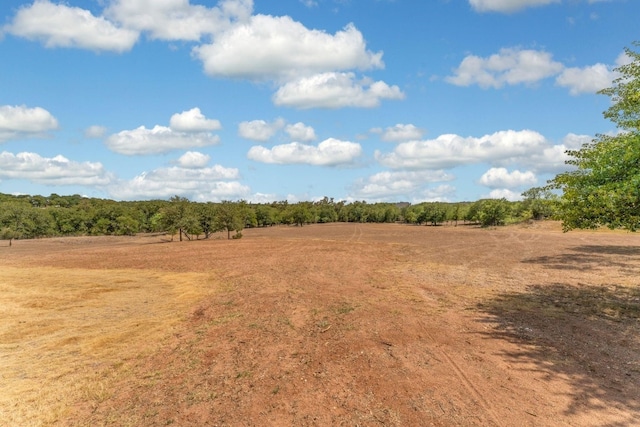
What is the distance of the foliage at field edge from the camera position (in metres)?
70.8

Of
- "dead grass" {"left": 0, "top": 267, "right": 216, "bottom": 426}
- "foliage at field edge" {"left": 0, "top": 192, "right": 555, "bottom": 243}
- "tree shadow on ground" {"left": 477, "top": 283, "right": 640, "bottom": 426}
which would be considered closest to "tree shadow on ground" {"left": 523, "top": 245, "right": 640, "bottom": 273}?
"foliage at field edge" {"left": 0, "top": 192, "right": 555, "bottom": 243}

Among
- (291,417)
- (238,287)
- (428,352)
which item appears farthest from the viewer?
(238,287)

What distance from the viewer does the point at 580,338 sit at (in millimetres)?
13188

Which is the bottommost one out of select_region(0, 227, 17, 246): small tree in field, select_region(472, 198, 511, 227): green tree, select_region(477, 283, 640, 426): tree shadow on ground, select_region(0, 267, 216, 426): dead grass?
select_region(0, 267, 216, 426): dead grass

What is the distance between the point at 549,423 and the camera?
26.8ft

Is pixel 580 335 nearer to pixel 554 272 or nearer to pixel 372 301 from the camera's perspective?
pixel 372 301

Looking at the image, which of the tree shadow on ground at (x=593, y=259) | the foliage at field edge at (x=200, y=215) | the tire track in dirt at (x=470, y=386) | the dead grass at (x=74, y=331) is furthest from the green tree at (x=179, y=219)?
the tire track in dirt at (x=470, y=386)

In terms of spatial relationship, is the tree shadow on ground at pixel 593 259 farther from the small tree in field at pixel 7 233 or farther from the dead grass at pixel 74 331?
the small tree in field at pixel 7 233

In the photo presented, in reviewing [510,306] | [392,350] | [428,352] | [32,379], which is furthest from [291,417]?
[510,306]

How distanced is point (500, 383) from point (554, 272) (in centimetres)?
2250

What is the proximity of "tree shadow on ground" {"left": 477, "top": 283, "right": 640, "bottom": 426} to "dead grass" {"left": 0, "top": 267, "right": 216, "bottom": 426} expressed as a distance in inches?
528

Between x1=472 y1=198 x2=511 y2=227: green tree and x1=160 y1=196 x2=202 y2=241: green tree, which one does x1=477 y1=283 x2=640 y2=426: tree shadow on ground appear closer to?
x1=160 y1=196 x2=202 y2=241: green tree

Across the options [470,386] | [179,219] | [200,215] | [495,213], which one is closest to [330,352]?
Result: [470,386]

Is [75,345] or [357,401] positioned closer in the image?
[357,401]
